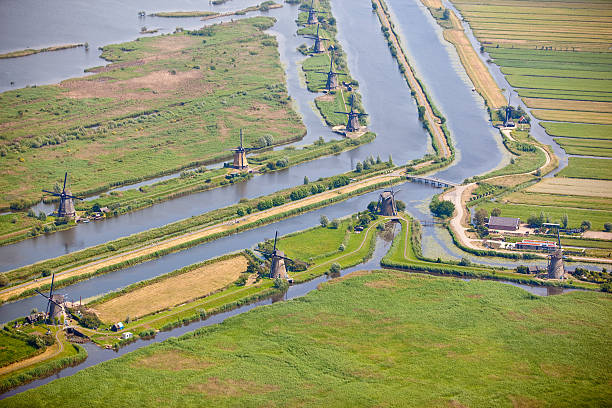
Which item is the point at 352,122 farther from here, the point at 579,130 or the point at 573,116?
the point at 573,116

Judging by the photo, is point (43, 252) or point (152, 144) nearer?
point (43, 252)

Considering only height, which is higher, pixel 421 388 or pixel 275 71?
pixel 275 71

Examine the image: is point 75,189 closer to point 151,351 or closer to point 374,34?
point 151,351

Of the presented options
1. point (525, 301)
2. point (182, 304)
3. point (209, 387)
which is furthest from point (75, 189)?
point (525, 301)

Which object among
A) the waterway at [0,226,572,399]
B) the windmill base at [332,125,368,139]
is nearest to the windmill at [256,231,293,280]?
the waterway at [0,226,572,399]

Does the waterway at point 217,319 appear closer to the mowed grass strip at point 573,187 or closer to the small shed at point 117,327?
the small shed at point 117,327

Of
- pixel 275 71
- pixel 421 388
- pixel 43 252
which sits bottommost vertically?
pixel 421 388

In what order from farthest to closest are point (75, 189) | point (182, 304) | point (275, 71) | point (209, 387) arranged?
point (275, 71), point (75, 189), point (182, 304), point (209, 387)

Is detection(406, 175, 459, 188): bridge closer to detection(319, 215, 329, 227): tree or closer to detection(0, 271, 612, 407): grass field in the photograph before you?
detection(319, 215, 329, 227): tree

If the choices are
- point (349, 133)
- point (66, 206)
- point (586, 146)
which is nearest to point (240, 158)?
point (349, 133)
